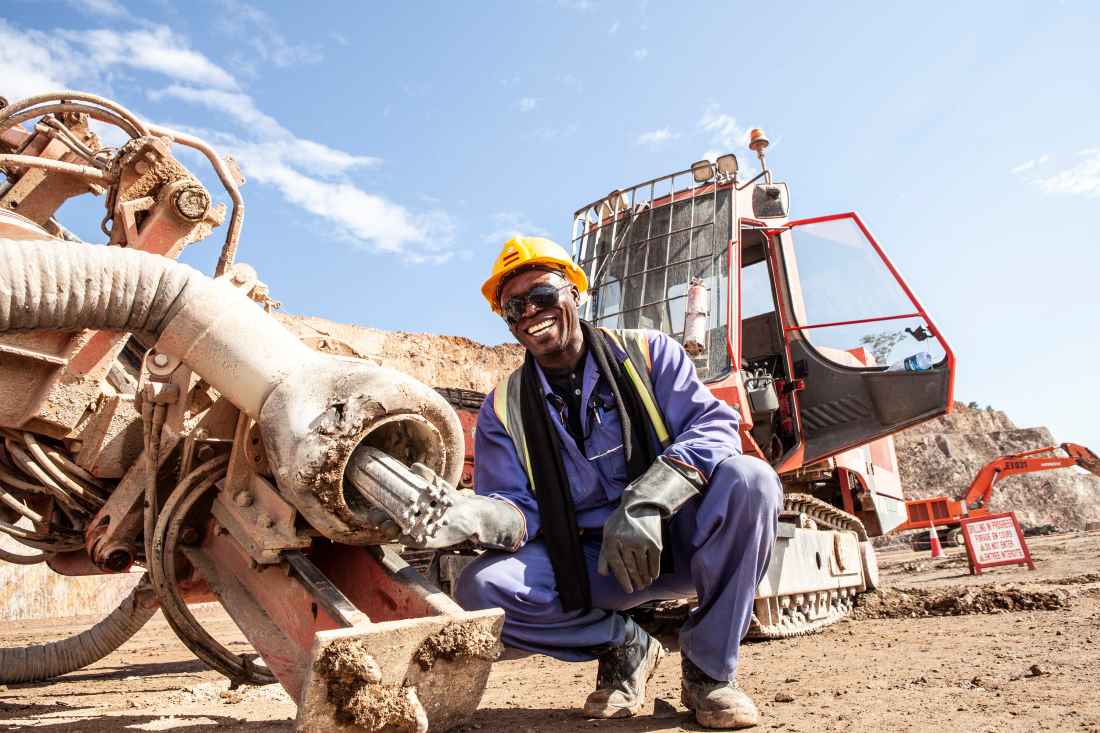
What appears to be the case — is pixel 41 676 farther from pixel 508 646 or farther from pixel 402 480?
pixel 402 480

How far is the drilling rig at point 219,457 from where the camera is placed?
1.98 meters

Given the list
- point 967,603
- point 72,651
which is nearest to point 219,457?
point 72,651

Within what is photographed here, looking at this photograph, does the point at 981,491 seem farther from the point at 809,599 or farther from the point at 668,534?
the point at 668,534

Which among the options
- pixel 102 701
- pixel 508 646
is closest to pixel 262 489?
pixel 508 646

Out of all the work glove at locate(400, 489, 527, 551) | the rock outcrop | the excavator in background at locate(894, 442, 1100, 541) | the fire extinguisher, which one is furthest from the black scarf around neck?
the rock outcrop

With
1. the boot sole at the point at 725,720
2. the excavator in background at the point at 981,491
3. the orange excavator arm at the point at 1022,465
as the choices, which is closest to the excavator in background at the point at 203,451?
the boot sole at the point at 725,720

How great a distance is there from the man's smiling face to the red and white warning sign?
7.16 m

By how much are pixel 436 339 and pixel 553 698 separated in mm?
22283

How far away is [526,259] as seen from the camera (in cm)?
291

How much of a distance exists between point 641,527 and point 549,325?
87cm

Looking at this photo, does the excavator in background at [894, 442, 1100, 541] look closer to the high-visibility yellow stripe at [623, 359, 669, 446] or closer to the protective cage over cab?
the protective cage over cab

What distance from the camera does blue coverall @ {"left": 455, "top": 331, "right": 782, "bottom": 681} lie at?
2.52 m

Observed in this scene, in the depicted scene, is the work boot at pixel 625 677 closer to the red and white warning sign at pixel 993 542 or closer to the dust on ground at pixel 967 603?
the dust on ground at pixel 967 603

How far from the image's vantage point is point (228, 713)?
2992 mm
